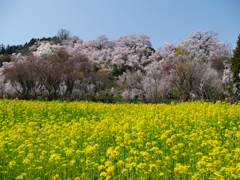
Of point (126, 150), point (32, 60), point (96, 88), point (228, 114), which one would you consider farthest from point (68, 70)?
point (126, 150)

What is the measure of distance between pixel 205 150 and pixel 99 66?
4070 centimetres

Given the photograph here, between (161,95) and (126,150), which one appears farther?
(161,95)

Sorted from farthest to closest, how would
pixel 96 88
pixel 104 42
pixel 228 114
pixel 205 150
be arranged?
1. pixel 104 42
2. pixel 96 88
3. pixel 228 114
4. pixel 205 150

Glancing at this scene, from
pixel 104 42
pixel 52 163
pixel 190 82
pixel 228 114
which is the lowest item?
pixel 52 163

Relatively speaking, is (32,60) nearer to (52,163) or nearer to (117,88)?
(117,88)

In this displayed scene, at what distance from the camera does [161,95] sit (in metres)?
25.8

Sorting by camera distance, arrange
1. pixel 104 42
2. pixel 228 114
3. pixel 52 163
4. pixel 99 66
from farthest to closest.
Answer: pixel 104 42 < pixel 99 66 < pixel 228 114 < pixel 52 163

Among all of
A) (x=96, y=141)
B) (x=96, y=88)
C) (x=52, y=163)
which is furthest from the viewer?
(x=96, y=88)

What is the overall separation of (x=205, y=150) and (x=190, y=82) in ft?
55.6

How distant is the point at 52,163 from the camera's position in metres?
5.36

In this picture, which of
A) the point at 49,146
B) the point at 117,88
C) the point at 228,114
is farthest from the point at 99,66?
the point at 49,146

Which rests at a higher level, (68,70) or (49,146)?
(68,70)

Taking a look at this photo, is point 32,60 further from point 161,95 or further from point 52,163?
point 52,163

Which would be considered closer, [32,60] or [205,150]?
[205,150]
